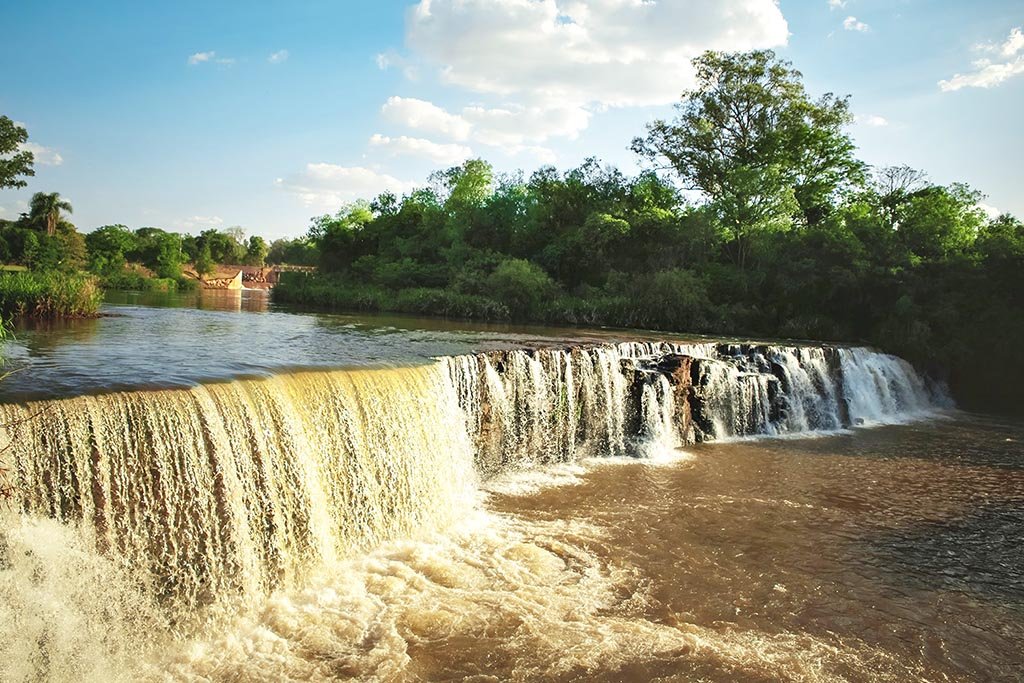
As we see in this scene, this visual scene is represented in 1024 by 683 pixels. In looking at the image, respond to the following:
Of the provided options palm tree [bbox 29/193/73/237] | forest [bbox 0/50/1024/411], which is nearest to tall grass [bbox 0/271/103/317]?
forest [bbox 0/50/1024/411]

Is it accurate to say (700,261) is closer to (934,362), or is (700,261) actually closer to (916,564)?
(934,362)

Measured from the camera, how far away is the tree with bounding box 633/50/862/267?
30.9m

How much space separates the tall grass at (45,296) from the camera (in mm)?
12945

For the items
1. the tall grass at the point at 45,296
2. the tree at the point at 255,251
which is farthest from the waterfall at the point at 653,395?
the tree at the point at 255,251

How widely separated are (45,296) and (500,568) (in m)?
12.3

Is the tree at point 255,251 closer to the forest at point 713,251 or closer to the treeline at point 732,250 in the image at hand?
the forest at point 713,251

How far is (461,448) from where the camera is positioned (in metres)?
8.90

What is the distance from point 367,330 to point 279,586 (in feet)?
35.8

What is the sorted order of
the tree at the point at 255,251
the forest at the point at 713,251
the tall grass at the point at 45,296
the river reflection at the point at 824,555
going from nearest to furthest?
the river reflection at the point at 824,555 < the tall grass at the point at 45,296 < the forest at the point at 713,251 < the tree at the point at 255,251

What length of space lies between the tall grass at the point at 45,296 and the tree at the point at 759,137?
23487 mm

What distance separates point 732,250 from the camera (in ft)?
97.1

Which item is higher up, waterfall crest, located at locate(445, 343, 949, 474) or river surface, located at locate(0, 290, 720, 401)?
river surface, located at locate(0, 290, 720, 401)

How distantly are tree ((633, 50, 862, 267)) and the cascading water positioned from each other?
799 inches

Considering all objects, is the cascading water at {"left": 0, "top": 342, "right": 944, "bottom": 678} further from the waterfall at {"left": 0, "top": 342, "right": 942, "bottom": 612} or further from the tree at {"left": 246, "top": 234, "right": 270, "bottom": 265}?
the tree at {"left": 246, "top": 234, "right": 270, "bottom": 265}
